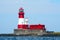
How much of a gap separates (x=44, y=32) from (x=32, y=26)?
4.10 metres

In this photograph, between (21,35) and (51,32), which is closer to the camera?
(21,35)

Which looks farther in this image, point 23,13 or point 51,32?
point 51,32

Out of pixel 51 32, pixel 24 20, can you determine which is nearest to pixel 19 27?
pixel 24 20

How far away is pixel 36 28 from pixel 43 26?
177cm

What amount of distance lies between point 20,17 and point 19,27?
207 cm

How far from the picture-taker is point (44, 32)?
107 m

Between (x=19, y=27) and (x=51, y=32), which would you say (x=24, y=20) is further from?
(x=51, y=32)

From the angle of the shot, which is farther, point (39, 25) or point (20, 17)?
point (39, 25)

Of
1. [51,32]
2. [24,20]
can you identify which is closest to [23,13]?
[24,20]

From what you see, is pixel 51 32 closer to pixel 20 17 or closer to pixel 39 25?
pixel 39 25

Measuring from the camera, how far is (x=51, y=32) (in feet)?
374

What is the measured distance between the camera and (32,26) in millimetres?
109812

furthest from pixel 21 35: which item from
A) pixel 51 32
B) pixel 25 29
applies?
pixel 51 32

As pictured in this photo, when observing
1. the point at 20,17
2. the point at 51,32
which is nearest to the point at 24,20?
the point at 20,17
